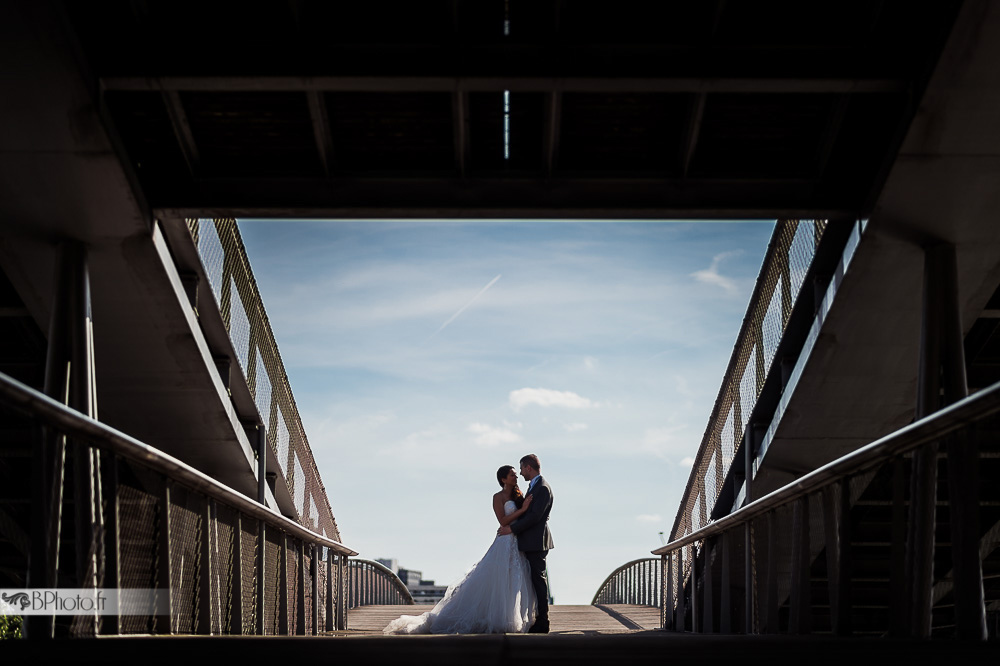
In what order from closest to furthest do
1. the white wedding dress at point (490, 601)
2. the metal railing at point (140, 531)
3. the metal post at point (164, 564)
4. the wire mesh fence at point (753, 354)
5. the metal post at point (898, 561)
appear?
the metal railing at point (140, 531)
the metal post at point (898, 561)
the metal post at point (164, 564)
the white wedding dress at point (490, 601)
the wire mesh fence at point (753, 354)

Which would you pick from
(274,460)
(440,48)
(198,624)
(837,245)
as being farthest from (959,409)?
(274,460)

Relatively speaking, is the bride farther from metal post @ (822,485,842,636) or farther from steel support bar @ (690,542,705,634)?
metal post @ (822,485,842,636)

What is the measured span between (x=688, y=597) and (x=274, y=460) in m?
7.01

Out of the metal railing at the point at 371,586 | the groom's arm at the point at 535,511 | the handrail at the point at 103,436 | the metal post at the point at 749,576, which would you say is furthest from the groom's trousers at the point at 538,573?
the metal railing at the point at 371,586

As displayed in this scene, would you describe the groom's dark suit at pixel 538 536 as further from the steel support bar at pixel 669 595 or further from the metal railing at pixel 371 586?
the metal railing at pixel 371 586

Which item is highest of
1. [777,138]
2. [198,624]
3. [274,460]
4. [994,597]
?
[777,138]

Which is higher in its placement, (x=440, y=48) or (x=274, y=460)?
(x=440, y=48)

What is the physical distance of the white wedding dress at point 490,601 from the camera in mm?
11484

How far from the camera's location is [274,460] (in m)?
17.2

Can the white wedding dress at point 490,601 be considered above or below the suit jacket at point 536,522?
below

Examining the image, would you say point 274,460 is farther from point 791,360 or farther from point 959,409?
point 959,409

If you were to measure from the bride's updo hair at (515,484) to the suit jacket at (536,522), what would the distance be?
0.81 ft

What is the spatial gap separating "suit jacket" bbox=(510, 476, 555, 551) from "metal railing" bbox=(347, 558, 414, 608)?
6569mm

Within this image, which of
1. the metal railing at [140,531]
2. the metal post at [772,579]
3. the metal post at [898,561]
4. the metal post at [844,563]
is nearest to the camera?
the metal railing at [140,531]
